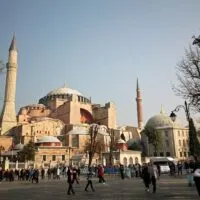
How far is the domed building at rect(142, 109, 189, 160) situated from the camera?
52094 millimetres

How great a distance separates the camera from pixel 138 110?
6203 centimetres

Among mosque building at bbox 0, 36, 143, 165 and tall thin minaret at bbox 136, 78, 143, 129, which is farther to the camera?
tall thin minaret at bbox 136, 78, 143, 129

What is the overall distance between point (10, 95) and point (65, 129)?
13.8 meters

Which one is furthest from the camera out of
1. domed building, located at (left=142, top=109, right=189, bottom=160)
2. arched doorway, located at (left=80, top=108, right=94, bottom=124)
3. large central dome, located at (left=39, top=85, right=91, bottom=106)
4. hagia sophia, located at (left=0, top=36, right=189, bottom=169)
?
large central dome, located at (left=39, top=85, right=91, bottom=106)

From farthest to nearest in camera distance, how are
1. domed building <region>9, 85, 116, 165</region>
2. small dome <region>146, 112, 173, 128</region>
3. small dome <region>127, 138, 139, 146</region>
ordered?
small dome <region>127, 138, 139, 146</region> < small dome <region>146, 112, 173, 128</region> < domed building <region>9, 85, 116, 165</region>

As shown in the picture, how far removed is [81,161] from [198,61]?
2984cm

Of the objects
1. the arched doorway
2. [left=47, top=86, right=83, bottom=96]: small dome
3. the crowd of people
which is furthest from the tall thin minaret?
the crowd of people

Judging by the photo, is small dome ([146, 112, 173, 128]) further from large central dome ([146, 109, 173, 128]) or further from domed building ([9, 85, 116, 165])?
domed building ([9, 85, 116, 165])

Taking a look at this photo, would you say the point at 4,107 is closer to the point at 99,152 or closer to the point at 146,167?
the point at 99,152

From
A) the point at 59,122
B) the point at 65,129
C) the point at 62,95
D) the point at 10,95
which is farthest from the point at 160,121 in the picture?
the point at 10,95

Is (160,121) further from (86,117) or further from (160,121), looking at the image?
(86,117)

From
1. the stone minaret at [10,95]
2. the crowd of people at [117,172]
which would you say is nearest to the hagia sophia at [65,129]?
the stone minaret at [10,95]

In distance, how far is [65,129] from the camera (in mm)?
55594

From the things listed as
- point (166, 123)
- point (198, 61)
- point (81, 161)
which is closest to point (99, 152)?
point (81, 161)
